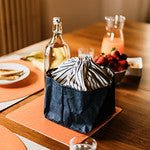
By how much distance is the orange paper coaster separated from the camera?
897 millimetres

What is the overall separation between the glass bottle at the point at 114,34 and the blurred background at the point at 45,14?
4.69ft

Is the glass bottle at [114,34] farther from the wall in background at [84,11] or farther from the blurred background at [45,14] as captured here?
the wall in background at [84,11]

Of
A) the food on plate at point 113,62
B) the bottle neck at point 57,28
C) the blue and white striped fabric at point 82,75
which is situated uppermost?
the bottle neck at point 57,28

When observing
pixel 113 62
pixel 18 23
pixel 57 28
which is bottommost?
pixel 18 23

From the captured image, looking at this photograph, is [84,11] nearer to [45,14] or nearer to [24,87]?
[45,14]

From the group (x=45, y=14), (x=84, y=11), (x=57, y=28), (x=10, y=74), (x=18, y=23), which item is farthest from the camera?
(x=84, y=11)

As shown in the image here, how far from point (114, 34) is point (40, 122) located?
67cm

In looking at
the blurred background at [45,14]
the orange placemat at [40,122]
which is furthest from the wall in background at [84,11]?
the orange placemat at [40,122]

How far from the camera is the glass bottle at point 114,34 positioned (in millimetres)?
1496

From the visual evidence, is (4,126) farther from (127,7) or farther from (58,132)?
(127,7)

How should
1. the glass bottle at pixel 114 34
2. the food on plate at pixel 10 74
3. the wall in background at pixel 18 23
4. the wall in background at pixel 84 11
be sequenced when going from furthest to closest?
the wall in background at pixel 84 11, the wall in background at pixel 18 23, the glass bottle at pixel 114 34, the food on plate at pixel 10 74

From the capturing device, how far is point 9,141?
925mm

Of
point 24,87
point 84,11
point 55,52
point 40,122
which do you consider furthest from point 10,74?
point 84,11

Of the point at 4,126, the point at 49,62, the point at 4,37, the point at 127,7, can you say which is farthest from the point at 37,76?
the point at 127,7
